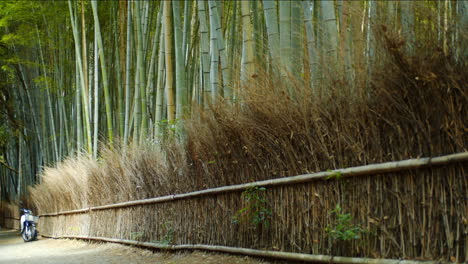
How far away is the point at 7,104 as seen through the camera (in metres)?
15.6

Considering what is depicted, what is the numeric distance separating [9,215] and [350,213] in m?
16.5

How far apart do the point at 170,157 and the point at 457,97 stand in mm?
3439

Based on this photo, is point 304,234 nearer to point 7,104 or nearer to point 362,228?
point 362,228

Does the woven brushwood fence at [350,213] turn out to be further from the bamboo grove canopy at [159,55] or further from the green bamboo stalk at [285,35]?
the green bamboo stalk at [285,35]

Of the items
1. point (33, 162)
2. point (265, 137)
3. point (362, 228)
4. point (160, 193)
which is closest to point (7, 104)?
point (33, 162)

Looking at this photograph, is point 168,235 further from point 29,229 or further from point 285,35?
point 29,229

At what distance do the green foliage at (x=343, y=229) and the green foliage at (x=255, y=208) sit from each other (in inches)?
31.9

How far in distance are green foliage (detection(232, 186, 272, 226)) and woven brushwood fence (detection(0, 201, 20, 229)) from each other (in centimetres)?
1303

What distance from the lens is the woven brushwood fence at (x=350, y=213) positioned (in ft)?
8.53

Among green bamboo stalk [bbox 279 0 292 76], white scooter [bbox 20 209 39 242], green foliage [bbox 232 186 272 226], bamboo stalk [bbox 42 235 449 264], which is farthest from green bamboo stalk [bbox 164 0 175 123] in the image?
white scooter [bbox 20 209 39 242]

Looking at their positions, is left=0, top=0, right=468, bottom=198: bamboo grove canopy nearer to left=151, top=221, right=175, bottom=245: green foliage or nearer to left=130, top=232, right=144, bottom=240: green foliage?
left=151, top=221, right=175, bottom=245: green foliage

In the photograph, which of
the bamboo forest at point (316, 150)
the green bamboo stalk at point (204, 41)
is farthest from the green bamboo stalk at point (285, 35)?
the green bamboo stalk at point (204, 41)

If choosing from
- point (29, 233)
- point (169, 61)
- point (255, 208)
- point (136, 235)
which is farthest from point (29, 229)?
point (255, 208)

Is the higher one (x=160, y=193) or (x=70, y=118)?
(x=70, y=118)
